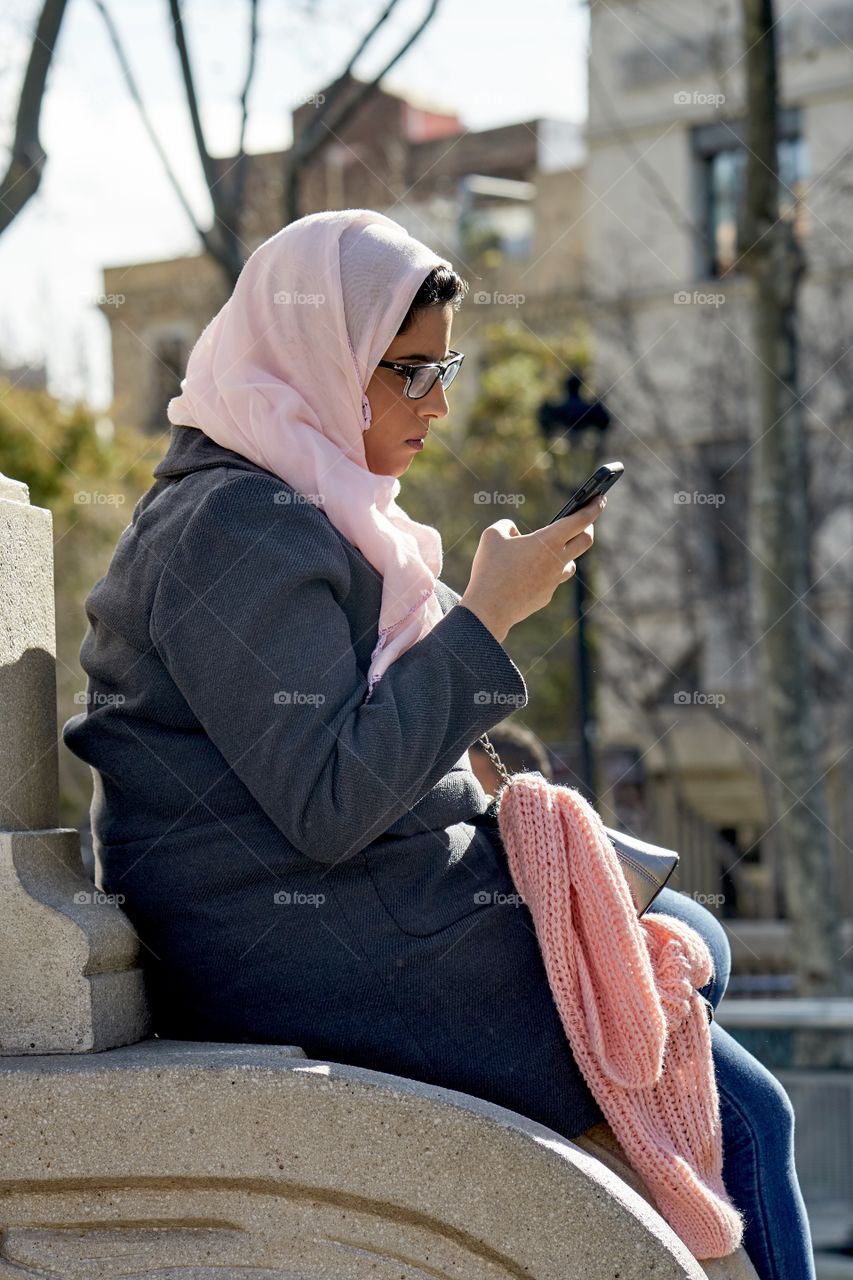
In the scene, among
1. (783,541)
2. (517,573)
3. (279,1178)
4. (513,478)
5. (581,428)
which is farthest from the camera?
(513,478)

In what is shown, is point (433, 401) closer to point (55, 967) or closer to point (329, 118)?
point (55, 967)

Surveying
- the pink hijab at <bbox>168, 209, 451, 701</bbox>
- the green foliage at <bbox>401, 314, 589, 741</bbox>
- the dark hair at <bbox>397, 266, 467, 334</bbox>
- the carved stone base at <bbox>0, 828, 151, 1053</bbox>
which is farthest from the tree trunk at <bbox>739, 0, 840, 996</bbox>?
the carved stone base at <bbox>0, 828, 151, 1053</bbox>

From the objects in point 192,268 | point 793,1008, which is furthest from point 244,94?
point 192,268

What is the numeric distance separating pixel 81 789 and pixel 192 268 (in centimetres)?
1023

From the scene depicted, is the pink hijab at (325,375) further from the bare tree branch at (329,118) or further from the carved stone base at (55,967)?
the bare tree branch at (329,118)

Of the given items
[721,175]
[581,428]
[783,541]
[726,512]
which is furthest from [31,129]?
[721,175]

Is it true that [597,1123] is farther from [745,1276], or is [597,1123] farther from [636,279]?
[636,279]

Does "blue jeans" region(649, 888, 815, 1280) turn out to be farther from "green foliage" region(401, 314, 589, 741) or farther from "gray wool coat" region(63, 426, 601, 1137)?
"green foliage" region(401, 314, 589, 741)

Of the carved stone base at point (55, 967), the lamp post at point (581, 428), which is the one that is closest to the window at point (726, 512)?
the lamp post at point (581, 428)

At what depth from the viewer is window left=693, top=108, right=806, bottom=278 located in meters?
18.9

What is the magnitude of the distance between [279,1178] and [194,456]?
3.33 feet

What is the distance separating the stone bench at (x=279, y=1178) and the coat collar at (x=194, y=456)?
26.6 inches

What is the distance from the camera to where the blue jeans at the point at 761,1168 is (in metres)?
2.45

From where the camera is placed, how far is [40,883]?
2330 millimetres
